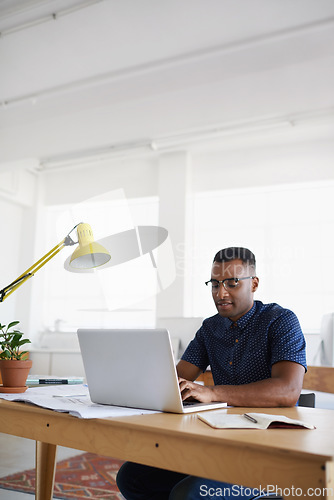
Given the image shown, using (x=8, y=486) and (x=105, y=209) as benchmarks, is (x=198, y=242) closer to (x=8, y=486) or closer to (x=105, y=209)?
(x=105, y=209)

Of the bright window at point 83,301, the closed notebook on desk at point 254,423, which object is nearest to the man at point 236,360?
the closed notebook on desk at point 254,423

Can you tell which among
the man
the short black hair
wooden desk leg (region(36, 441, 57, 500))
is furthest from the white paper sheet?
the short black hair

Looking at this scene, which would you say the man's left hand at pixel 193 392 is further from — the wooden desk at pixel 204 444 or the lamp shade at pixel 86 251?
the lamp shade at pixel 86 251

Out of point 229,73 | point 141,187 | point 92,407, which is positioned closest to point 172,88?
point 229,73

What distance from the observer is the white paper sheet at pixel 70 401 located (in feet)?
3.60

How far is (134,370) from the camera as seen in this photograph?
3.90ft

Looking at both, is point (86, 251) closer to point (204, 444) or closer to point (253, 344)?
point (253, 344)

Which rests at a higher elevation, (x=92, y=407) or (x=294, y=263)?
(x=294, y=263)

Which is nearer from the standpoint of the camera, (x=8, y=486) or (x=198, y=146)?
(x=8, y=486)

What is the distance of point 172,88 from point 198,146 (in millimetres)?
1876

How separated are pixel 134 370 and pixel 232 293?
2.16ft

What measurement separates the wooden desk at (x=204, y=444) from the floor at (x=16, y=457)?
4.43 ft

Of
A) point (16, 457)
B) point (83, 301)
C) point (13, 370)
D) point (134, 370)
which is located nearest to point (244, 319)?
point (134, 370)

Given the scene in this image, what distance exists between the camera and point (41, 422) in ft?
3.78
